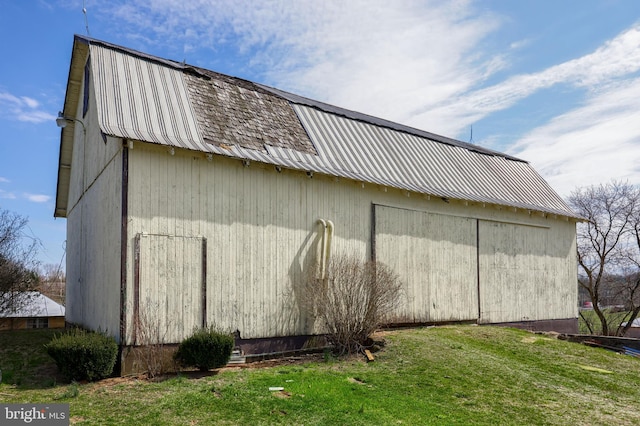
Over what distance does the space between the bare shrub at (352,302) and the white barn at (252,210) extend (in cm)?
76

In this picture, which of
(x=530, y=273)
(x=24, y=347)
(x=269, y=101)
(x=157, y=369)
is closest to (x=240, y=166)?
(x=269, y=101)

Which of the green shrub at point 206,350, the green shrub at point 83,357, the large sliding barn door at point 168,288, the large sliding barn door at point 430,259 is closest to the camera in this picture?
the green shrub at point 83,357

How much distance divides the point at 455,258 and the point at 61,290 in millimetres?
26552

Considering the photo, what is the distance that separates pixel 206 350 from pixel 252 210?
3239 millimetres

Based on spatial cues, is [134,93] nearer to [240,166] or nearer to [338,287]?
[240,166]

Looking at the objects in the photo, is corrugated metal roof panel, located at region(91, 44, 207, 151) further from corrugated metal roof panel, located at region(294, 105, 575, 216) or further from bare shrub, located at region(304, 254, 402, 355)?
bare shrub, located at region(304, 254, 402, 355)

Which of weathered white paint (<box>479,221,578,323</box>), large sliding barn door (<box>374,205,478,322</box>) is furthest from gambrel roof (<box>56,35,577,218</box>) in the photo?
weathered white paint (<box>479,221,578,323</box>)

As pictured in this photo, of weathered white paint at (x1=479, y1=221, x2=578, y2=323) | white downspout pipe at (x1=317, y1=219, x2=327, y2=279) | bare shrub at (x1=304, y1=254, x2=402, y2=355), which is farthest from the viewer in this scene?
weathered white paint at (x1=479, y1=221, x2=578, y2=323)

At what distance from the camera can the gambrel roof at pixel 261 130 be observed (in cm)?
1145

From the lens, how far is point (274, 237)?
40.2 ft

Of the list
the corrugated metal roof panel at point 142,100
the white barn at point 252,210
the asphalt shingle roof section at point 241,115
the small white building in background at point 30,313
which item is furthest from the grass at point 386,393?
the small white building in background at point 30,313

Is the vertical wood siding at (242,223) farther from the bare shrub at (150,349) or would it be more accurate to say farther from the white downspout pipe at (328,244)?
the bare shrub at (150,349)

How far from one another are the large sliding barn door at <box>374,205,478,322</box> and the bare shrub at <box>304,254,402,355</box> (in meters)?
2.04

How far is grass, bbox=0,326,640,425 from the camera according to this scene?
7910 mm
